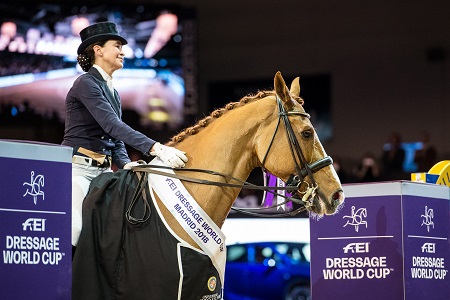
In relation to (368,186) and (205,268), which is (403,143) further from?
(205,268)

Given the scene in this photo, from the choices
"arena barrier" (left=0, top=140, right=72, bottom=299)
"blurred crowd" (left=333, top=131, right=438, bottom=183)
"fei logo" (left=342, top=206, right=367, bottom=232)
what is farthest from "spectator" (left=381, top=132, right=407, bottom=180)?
"arena barrier" (left=0, top=140, right=72, bottom=299)

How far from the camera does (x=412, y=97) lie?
12812mm

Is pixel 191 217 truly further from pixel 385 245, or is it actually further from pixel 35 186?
pixel 385 245

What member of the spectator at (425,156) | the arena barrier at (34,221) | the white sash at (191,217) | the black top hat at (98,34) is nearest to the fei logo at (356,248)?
the white sash at (191,217)

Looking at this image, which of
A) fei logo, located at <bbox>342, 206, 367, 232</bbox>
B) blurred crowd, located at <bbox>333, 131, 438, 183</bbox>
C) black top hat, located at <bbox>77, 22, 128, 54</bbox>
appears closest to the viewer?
black top hat, located at <bbox>77, 22, 128, 54</bbox>

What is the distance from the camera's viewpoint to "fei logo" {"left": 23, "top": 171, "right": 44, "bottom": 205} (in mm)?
3336

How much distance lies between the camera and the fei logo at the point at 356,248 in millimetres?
4752

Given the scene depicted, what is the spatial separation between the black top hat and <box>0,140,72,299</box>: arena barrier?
1.02 metres

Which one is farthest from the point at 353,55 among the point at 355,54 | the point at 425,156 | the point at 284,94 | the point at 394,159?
the point at 284,94

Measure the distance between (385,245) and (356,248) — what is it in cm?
20

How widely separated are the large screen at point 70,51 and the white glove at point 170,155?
8.01 metres

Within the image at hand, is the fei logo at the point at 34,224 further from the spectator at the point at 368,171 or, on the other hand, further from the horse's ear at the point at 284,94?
the spectator at the point at 368,171

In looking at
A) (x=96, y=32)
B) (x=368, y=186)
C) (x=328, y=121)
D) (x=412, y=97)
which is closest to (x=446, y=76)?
(x=412, y=97)

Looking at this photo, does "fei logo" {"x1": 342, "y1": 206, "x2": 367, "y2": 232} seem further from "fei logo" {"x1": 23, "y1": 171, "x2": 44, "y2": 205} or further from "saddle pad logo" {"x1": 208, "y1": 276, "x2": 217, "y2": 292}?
A: "fei logo" {"x1": 23, "y1": 171, "x2": 44, "y2": 205}
